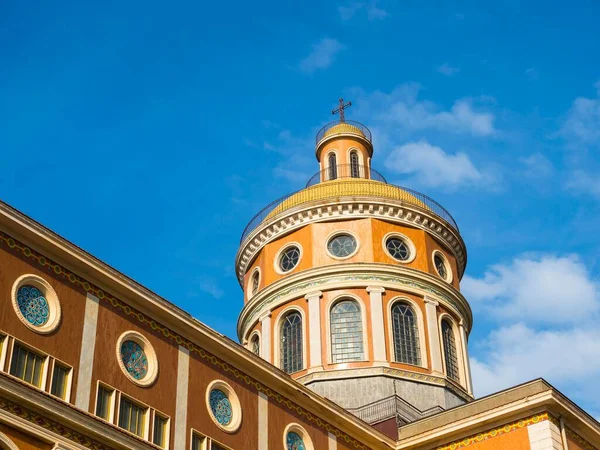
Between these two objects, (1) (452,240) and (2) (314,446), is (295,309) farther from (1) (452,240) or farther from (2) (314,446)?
(2) (314,446)

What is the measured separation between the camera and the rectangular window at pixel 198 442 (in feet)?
86.1

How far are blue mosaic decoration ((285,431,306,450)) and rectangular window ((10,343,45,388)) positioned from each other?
29.0ft

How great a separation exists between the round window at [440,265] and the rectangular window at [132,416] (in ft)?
66.7

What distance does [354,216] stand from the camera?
1671 inches

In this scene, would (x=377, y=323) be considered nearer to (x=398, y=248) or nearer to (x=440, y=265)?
(x=398, y=248)

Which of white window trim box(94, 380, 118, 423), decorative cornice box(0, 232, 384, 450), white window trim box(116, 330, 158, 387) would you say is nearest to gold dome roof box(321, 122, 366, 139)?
decorative cornice box(0, 232, 384, 450)

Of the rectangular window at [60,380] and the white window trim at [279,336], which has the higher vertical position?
the white window trim at [279,336]

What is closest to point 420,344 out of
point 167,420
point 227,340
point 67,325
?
point 227,340

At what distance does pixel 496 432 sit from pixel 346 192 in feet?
50.8

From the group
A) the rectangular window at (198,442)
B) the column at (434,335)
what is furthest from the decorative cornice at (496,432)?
the rectangular window at (198,442)

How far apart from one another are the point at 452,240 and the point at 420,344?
5.95 meters

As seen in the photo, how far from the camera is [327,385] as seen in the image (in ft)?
128

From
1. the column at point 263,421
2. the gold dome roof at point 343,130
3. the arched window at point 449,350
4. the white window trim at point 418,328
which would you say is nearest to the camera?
the column at point 263,421

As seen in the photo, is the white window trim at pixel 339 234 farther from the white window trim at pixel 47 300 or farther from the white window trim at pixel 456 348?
the white window trim at pixel 47 300
